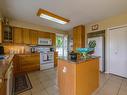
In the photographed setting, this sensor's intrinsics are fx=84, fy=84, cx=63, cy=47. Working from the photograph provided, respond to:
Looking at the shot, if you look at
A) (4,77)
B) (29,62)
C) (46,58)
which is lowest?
(29,62)

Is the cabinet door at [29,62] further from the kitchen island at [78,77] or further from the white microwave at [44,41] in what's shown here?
the kitchen island at [78,77]

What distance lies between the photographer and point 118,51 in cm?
328

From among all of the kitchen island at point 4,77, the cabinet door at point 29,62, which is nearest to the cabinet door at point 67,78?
the kitchen island at point 4,77

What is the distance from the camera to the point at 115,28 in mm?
3373

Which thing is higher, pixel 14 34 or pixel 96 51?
pixel 14 34

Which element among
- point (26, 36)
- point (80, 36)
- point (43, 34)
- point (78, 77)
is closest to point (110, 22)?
point (80, 36)

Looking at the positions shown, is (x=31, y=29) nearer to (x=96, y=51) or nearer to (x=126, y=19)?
(x=96, y=51)

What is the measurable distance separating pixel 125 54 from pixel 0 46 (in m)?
4.86

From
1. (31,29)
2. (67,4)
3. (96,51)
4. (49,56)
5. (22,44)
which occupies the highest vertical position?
(67,4)

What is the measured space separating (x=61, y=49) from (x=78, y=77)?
4434mm

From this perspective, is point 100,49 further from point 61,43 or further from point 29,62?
point 29,62

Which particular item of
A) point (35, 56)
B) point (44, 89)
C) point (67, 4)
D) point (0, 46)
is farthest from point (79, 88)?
point (0, 46)

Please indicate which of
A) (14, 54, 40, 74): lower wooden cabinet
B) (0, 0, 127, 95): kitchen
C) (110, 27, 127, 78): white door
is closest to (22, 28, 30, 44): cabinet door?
(0, 0, 127, 95): kitchen

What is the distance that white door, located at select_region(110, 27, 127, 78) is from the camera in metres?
3.10
